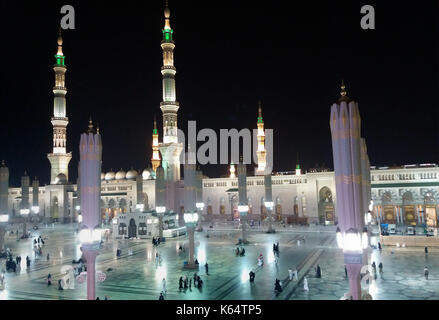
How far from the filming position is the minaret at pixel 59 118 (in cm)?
6812

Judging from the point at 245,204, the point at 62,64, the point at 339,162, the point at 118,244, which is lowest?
the point at 118,244

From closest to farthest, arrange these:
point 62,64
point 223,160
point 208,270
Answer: point 208,270 → point 62,64 → point 223,160

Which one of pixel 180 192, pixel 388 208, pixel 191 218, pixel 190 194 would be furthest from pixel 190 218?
pixel 180 192

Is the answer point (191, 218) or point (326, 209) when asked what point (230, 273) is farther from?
point (326, 209)

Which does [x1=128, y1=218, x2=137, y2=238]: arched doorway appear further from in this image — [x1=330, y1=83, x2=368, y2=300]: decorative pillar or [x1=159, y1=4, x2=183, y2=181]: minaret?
[x1=330, y1=83, x2=368, y2=300]: decorative pillar

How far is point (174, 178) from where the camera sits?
5862 centimetres

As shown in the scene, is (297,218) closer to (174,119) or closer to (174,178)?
(174,178)

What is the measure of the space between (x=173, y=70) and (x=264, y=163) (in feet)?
72.6

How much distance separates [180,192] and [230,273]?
39.6 metres

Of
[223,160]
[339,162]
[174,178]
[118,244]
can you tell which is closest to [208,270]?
[339,162]

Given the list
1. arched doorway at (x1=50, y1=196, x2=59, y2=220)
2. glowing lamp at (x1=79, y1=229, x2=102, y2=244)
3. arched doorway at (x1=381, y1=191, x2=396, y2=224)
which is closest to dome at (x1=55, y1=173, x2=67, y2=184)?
arched doorway at (x1=50, y1=196, x2=59, y2=220)

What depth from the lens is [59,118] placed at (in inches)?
2692

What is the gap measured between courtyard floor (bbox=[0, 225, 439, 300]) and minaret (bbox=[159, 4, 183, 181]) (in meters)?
23.7

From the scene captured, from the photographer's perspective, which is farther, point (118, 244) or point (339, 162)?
point (118, 244)
